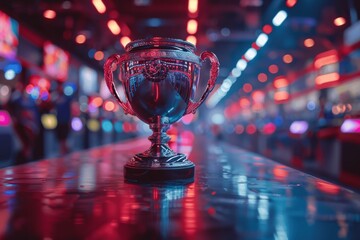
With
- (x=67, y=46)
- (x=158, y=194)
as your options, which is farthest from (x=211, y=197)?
(x=67, y=46)

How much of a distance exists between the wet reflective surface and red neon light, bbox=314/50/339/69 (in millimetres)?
8243

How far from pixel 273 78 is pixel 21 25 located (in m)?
10.3

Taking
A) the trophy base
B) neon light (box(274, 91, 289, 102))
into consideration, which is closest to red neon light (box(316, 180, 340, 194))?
the trophy base

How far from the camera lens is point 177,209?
1.68 ft

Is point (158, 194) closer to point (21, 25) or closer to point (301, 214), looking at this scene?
point (301, 214)

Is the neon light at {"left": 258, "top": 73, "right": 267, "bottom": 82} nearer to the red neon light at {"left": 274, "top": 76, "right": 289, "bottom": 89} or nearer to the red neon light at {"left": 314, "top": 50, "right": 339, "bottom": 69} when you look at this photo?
the red neon light at {"left": 274, "top": 76, "right": 289, "bottom": 89}

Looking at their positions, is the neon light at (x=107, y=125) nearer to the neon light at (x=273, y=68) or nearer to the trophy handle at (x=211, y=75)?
the neon light at (x=273, y=68)

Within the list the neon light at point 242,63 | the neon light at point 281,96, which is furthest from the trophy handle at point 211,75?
the neon light at point 281,96

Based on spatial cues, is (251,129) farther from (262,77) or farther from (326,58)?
(326,58)

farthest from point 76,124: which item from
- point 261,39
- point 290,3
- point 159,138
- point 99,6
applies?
point 159,138

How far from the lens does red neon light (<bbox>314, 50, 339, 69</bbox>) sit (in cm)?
816

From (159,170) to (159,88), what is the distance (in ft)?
0.64

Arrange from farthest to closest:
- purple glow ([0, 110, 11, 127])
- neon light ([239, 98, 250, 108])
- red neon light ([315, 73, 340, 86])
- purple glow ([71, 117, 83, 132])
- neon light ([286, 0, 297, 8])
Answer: neon light ([239, 98, 250, 108])
purple glow ([71, 117, 83, 132])
red neon light ([315, 73, 340, 86])
purple glow ([0, 110, 11, 127])
neon light ([286, 0, 297, 8])

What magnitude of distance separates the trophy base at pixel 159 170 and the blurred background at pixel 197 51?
263 cm
